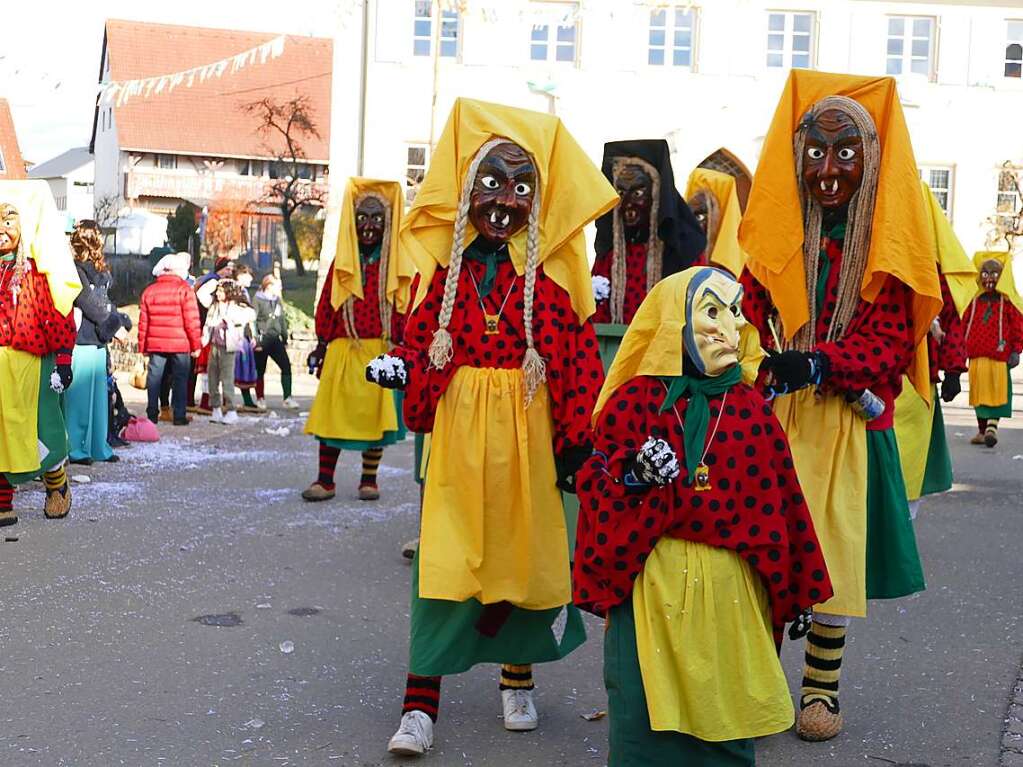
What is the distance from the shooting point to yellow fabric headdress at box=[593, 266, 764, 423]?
3811 mm

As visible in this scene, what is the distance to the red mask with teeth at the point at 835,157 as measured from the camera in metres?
5.11

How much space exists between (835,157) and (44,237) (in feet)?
17.5

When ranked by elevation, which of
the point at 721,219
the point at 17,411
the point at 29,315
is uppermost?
the point at 721,219

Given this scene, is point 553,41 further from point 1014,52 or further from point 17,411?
point 17,411

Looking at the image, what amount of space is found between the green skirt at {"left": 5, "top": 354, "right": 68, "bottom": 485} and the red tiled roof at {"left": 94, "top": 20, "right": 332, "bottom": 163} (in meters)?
36.1

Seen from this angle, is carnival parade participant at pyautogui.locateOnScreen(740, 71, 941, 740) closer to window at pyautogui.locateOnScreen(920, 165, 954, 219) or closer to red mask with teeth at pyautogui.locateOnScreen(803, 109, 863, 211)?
red mask with teeth at pyautogui.locateOnScreen(803, 109, 863, 211)

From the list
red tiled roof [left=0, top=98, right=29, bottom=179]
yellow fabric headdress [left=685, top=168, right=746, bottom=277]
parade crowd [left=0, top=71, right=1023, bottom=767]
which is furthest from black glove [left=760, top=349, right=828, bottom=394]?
red tiled roof [left=0, top=98, right=29, bottom=179]

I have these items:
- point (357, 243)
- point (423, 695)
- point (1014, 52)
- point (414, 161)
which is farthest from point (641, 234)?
point (1014, 52)

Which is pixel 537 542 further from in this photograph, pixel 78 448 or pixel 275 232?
pixel 275 232

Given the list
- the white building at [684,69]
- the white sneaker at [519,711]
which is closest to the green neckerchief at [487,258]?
the white sneaker at [519,711]

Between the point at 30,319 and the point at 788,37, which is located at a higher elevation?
the point at 788,37

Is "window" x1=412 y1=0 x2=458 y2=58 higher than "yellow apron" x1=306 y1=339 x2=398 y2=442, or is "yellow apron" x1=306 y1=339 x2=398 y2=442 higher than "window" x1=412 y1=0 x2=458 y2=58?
"window" x1=412 y1=0 x2=458 y2=58

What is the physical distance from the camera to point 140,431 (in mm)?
13305

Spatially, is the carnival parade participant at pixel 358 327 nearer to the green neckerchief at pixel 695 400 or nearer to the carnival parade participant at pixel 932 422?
the carnival parade participant at pixel 932 422
